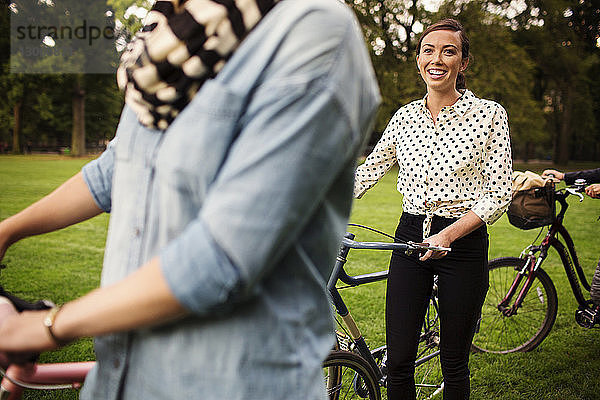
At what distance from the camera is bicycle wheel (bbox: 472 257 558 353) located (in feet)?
16.5

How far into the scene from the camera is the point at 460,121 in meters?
2.93

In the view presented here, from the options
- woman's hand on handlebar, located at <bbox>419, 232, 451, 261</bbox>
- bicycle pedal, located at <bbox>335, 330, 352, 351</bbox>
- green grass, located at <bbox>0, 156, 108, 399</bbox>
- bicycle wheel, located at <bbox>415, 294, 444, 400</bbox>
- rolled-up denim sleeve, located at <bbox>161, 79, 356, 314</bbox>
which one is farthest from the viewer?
green grass, located at <bbox>0, 156, 108, 399</bbox>

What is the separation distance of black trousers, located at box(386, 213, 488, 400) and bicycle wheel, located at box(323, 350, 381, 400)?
0.15 metres

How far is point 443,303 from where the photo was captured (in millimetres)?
2904

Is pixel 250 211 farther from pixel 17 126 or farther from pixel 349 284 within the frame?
pixel 17 126

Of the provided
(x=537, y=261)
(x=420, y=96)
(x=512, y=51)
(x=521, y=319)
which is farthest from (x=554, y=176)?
(x=512, y=51)

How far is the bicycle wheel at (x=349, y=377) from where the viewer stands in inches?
117

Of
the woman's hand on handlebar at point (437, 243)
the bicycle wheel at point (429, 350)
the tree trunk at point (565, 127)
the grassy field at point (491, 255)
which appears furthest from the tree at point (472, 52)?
the woman's hand on handlebar at point (437, 243)

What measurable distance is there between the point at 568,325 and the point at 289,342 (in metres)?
6.01

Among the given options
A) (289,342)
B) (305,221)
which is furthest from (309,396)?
(305,221)

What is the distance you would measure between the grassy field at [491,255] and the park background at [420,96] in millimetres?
16

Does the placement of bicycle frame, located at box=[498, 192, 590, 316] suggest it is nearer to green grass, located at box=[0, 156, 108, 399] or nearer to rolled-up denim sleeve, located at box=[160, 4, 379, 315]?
green grass, located at box=[0, 156, 108, 399]

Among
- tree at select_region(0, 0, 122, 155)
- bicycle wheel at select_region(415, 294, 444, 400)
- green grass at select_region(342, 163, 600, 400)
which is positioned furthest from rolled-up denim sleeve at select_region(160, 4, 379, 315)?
tree at select_region(0, 0, 122, 155)

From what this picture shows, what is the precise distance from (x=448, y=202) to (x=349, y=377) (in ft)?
3.78
